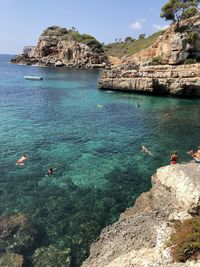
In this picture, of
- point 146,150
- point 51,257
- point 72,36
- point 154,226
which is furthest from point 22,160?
point 72,36

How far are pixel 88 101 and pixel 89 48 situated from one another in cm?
9635

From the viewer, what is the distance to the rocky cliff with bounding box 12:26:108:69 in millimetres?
136625

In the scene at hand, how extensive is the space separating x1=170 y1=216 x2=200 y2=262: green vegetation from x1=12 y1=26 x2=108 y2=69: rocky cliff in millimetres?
123969

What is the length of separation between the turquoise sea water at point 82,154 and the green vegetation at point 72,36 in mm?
103850

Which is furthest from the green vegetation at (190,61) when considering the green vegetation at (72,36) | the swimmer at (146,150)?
the green vegetation at (72,36)

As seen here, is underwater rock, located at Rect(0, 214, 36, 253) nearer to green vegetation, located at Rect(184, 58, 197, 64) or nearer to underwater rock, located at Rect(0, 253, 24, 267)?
underwater rock, located at Rect(0, 253, 24, 267)

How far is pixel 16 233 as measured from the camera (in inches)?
643

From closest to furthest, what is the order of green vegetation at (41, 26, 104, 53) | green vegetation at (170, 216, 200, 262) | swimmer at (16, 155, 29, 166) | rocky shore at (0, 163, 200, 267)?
green vegetation at (170, 216, 200, 262)
rocky shore at (0, 163, 200, 267)
swimmer at (16, 155, 29, 166)
green vegetation at (41, 26, 104, 53)

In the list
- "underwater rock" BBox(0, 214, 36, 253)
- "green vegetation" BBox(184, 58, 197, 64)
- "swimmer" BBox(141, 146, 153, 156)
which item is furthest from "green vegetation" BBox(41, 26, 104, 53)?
"underwater rock" BBox(0, 214, 36, 253)

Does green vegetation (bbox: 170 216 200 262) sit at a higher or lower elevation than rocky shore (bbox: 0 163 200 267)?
higher

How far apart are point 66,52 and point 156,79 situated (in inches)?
3675

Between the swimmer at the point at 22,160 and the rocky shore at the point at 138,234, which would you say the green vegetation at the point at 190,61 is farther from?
the rocky shore at the point at 138,234

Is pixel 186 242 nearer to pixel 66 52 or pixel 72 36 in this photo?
pixel 66 52

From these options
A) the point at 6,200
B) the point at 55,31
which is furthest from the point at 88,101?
A: the point at 55,31
